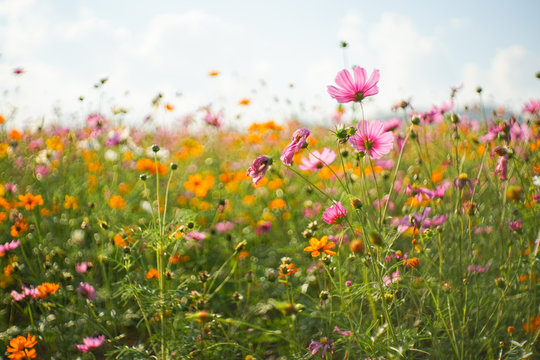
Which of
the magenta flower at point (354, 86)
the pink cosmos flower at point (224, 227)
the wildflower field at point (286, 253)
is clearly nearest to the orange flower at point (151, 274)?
the wildflower field at point (286, 253)

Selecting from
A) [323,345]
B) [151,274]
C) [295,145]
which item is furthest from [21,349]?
[295,145]

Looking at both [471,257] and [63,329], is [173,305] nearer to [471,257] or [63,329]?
[63,329]

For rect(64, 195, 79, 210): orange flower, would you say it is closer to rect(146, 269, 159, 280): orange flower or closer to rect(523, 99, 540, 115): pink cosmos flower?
rect(146, 269, 159, 280): orange flower

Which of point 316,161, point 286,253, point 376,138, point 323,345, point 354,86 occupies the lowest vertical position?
point 286,253

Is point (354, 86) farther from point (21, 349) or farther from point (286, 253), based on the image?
point (21, 349)

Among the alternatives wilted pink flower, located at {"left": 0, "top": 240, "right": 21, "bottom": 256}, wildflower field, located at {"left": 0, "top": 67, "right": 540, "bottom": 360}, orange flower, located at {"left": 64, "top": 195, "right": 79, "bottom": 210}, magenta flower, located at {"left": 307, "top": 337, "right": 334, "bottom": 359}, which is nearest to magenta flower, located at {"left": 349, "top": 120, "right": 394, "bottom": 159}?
wildflower field, located at {"left": 0, "top": 67, "right": 540, "bottom": 360}

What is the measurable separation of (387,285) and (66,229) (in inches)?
61.9

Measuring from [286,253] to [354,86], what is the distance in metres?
1.03

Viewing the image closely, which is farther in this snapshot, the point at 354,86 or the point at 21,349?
the point at 21,349

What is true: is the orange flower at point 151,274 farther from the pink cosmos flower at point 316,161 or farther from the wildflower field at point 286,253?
the pink cosmos flower at point 316,161

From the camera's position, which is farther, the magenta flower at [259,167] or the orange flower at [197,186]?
the orange flower at [197,186]

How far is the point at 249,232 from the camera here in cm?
205

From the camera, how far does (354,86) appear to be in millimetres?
964

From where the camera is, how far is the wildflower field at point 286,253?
96 cm
